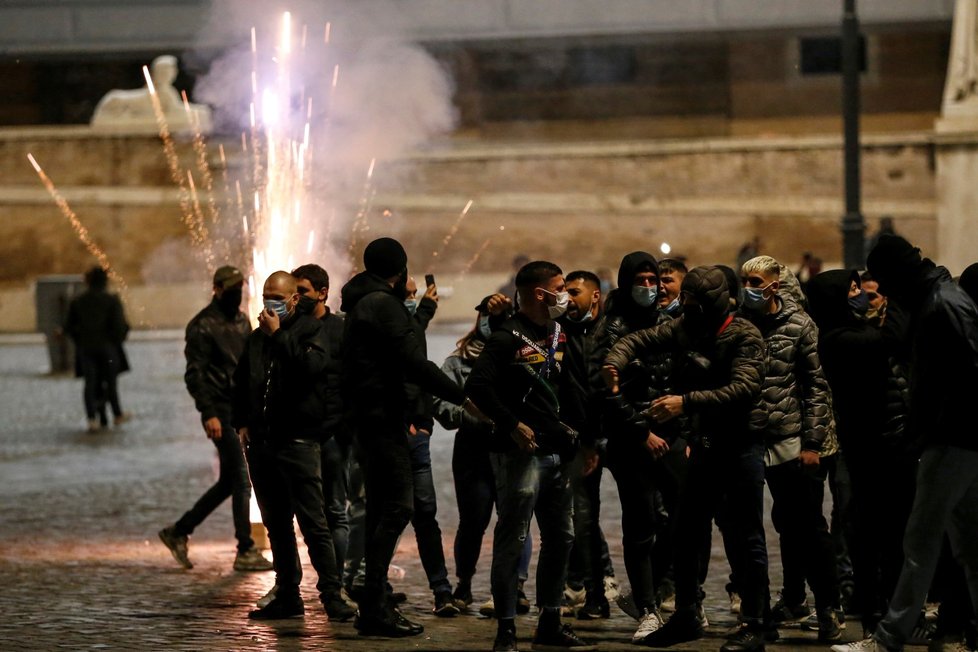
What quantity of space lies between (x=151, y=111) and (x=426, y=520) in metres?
26.7

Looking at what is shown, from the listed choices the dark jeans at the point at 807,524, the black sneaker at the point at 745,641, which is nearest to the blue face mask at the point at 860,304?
the dark jeans at the point at 807,524

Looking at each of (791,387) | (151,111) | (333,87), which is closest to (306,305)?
(791,387)

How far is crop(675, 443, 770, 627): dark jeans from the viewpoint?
24.6 feet

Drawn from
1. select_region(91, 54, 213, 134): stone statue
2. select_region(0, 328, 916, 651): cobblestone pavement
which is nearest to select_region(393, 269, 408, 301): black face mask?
select_region(0, 328, 916, 651): cobblestone pavement

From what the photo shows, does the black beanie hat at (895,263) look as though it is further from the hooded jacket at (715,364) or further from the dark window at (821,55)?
the dark window at (821,55)

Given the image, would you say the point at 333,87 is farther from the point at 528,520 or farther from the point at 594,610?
the point at 528,520

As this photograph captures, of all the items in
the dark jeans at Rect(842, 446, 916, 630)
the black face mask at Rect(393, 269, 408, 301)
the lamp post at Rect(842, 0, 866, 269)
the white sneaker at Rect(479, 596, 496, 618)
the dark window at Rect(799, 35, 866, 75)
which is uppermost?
the dark window at Rect(799, 35, 866, 75)

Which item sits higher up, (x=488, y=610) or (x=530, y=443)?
(x=530, y=443)

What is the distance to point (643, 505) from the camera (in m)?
8.10

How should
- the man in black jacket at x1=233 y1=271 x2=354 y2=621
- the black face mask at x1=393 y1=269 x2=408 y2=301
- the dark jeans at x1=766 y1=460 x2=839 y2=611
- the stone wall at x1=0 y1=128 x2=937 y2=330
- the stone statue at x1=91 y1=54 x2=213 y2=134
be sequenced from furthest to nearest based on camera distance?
the stone statue at x1=91 y1=54 x2=213 y2=134
the stone wall at x1=0 y1=128 x2=937 y2=330
the man in black jacket at x1=233 y1=271 x2=354 y2=621
the black face mask at x1=393 y1=269 x2=408 y2=301
the dark jeans at x1=766 y1=460 x2=839 y2=611

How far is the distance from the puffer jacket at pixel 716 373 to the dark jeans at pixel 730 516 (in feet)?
0.24

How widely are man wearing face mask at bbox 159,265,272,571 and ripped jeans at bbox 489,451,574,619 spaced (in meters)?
3.00

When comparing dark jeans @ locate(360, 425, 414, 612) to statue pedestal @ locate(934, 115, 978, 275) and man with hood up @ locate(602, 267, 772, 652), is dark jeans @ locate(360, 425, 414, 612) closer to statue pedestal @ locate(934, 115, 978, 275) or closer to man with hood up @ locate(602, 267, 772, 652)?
man with hood up @ locate(602, 267, 772, 652)

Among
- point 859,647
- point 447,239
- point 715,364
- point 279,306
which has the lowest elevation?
point 859,647
